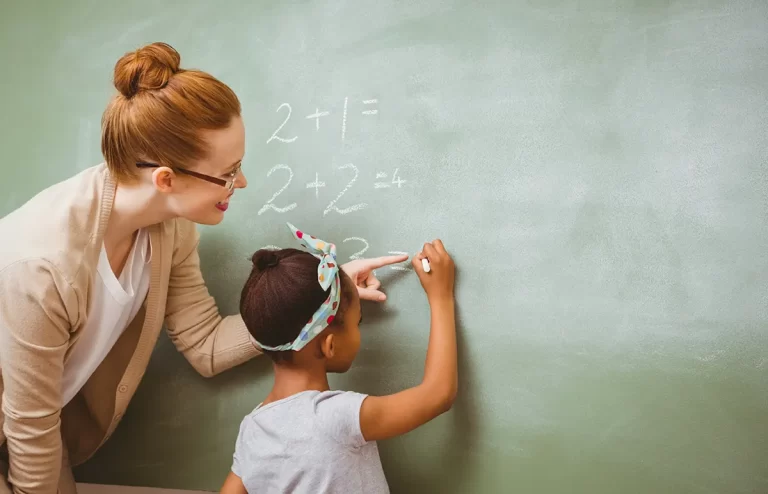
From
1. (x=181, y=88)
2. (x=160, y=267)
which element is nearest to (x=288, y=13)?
(x=181, y=88)

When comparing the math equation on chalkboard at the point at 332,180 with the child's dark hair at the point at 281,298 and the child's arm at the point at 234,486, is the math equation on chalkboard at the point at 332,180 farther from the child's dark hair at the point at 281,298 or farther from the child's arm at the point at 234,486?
the child's arm at the point at 234,486

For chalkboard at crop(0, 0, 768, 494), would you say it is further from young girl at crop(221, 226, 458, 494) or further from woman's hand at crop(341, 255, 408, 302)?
young girl at crop(221, 226, 458, 494)

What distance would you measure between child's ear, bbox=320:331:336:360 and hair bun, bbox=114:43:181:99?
473 millimetres

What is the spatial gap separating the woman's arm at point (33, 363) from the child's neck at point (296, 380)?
1.16 feet

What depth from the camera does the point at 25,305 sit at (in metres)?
1.00

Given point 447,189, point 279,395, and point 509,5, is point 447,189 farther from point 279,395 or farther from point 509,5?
point 279,395

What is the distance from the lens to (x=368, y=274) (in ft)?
4.07

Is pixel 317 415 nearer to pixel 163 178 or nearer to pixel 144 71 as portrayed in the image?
pixel 163 178

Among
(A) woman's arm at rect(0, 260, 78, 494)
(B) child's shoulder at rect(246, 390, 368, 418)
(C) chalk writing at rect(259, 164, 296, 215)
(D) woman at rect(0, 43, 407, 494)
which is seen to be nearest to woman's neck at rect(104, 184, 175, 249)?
(D) woman at rect(0, 43, 407, 494)

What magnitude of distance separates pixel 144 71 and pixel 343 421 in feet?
2.04

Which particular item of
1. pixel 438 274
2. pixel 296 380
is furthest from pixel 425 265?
pixel 296 380

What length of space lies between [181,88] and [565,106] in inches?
25.6

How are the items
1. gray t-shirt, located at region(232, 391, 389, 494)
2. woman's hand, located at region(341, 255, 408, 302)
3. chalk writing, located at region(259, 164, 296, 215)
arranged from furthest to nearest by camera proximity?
chalk writing, located at region(259, 164, 296, 215) < woman's hand, located at region(341, 255, 408, 302) < gray t-shirt, located at region(232, 391, 389, 494)

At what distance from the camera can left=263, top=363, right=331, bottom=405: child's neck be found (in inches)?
42.3
